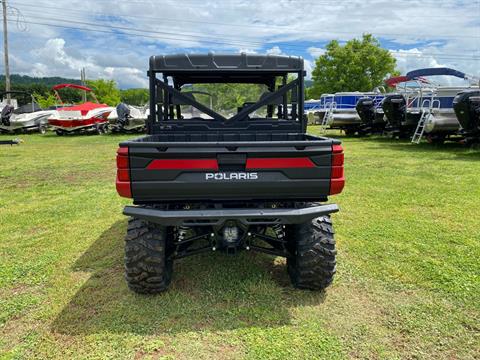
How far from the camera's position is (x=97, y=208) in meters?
5.72

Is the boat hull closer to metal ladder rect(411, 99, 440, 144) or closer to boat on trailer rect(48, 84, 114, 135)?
boat on trailer rect(48, 84, 114, 135)

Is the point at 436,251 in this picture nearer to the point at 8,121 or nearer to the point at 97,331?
the point at 97,331

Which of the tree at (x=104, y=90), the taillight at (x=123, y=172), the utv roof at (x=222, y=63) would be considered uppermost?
the tree at (x=104, y=90)

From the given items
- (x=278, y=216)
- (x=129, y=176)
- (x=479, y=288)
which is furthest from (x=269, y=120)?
(x=479, y=288)

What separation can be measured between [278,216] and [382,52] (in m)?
50.1

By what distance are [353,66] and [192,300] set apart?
154 ft

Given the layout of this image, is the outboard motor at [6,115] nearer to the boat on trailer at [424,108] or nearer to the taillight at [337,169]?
the boat on trailer at [424,108]

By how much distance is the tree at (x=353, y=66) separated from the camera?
4606cm

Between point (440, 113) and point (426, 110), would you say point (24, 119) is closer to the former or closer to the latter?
point (426, 110)

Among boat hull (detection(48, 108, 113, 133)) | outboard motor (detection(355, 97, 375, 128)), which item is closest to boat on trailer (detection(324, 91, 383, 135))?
outboard motor (detection(355, 97, 375, 128))

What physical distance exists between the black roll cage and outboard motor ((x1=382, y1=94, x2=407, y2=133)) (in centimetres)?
1078

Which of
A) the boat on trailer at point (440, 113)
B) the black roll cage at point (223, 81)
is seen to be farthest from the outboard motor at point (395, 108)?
the black roll cage at point (223, 81)

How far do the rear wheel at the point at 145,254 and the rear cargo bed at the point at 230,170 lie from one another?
0.29 metres

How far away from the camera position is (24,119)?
756 inches
